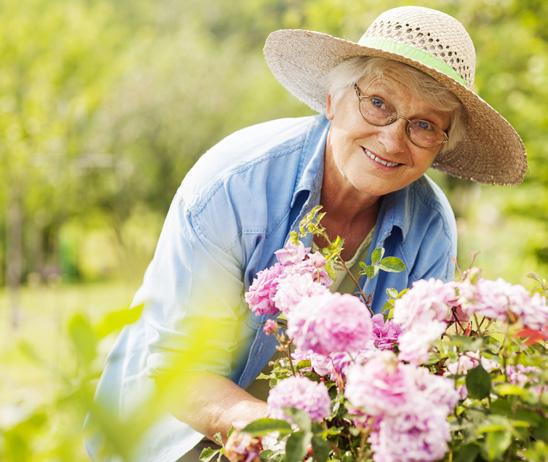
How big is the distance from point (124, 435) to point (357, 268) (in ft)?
6.32

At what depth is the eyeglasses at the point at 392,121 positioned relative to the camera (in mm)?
2158

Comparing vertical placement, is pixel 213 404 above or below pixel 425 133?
below

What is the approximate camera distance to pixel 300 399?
1302mm

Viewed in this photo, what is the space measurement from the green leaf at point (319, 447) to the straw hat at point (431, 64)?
3.61 ft

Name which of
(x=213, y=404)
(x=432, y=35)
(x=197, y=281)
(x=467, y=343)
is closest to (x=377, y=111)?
(x=432, y=35)

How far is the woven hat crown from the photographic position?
2154mm

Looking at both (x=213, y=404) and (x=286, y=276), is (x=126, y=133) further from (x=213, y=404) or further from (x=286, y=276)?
(x=286, y=276)

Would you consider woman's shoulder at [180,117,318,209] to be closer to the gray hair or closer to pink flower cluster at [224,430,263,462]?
the gray hair

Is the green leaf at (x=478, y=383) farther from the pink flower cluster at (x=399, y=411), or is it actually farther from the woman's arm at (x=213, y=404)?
the woman's arm at (x=213, y=404)

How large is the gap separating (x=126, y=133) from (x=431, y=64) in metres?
18.5

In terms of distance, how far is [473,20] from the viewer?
8.95 metres

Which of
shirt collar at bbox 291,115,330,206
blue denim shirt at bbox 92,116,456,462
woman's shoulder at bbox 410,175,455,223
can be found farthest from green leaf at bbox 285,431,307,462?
woman's shoulder at bbox 410,175,455,223

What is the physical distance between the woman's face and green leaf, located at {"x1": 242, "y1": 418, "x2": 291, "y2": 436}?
105cm

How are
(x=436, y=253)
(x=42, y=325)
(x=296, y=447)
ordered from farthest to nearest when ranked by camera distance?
(x=42, y=325), (x=436, y=253), (x=296, y=447)
